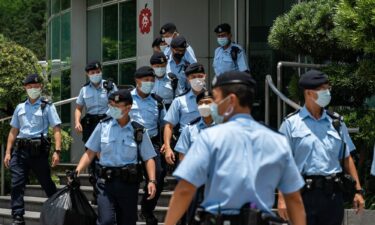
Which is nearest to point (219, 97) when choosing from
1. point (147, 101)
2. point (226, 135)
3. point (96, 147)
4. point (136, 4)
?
point (226, 135)

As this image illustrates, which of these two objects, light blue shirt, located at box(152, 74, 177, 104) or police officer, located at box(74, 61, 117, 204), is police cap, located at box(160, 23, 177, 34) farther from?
police officer, located at box(74, 61, 117, 204)

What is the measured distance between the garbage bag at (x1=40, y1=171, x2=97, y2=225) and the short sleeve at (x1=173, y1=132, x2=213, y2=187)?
446 centimetres

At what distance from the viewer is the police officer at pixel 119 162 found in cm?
855

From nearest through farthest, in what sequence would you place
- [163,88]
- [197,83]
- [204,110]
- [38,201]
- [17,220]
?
[204,110] < [197,83] < [17,220] < [163,88] < [38,201]

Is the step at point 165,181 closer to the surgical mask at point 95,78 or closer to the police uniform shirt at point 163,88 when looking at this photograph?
the police uniform shirt at point 163,88

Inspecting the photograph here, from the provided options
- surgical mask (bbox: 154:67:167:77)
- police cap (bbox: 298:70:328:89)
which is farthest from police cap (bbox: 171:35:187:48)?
police cap (bbox: 298:70:328:89)

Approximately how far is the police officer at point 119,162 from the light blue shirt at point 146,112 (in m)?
1.49

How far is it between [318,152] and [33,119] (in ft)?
17.1

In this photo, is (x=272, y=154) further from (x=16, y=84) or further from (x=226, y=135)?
(x=16, y=84)

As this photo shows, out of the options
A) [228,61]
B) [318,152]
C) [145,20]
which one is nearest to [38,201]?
[228,61]

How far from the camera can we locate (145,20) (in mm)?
16797

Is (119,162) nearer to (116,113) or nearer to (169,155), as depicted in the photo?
(116,113)

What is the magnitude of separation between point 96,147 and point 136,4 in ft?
30.8

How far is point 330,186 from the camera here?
720 centimetres
